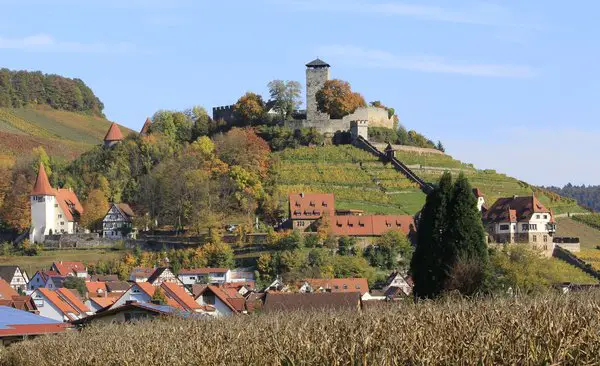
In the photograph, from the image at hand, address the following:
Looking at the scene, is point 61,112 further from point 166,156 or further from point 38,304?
point 38,304

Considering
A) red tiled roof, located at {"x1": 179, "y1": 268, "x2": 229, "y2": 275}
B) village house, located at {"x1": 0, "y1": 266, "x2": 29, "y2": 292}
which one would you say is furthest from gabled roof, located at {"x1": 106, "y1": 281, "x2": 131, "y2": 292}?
village house, located at {"x1": 0, "y1": 266, "x2": 29, "y2": 292}

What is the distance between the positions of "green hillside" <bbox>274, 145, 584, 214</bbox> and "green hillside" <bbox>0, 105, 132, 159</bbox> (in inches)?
1611

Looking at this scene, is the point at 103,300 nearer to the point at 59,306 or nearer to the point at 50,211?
the point at 59,306

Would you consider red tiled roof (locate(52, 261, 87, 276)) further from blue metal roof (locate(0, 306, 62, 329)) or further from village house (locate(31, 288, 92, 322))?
blue metal roof (locate(0, 306, 62, 329))

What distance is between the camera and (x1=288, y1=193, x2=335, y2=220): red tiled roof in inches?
3314

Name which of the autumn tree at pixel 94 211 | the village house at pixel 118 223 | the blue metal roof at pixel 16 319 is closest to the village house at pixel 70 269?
the village house at pixel 118 223

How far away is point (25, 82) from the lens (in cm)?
16050

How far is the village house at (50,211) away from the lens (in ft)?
304

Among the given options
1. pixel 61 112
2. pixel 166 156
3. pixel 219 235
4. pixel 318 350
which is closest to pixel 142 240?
pixel 219 235

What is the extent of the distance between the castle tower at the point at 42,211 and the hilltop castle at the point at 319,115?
1867 cm

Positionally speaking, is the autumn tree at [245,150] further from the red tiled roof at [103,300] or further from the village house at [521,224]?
the red tiled roof at [103,300]

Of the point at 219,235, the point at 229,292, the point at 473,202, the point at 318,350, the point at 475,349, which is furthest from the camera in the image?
the point at 219,235

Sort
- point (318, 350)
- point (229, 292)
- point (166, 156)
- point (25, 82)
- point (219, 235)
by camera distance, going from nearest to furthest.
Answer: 1. point (318, 350)
2. point (229, 292)
3. point (219, 235)
4. point (166, 156)
5. point (25, 82)

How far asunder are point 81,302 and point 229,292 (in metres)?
8.58
